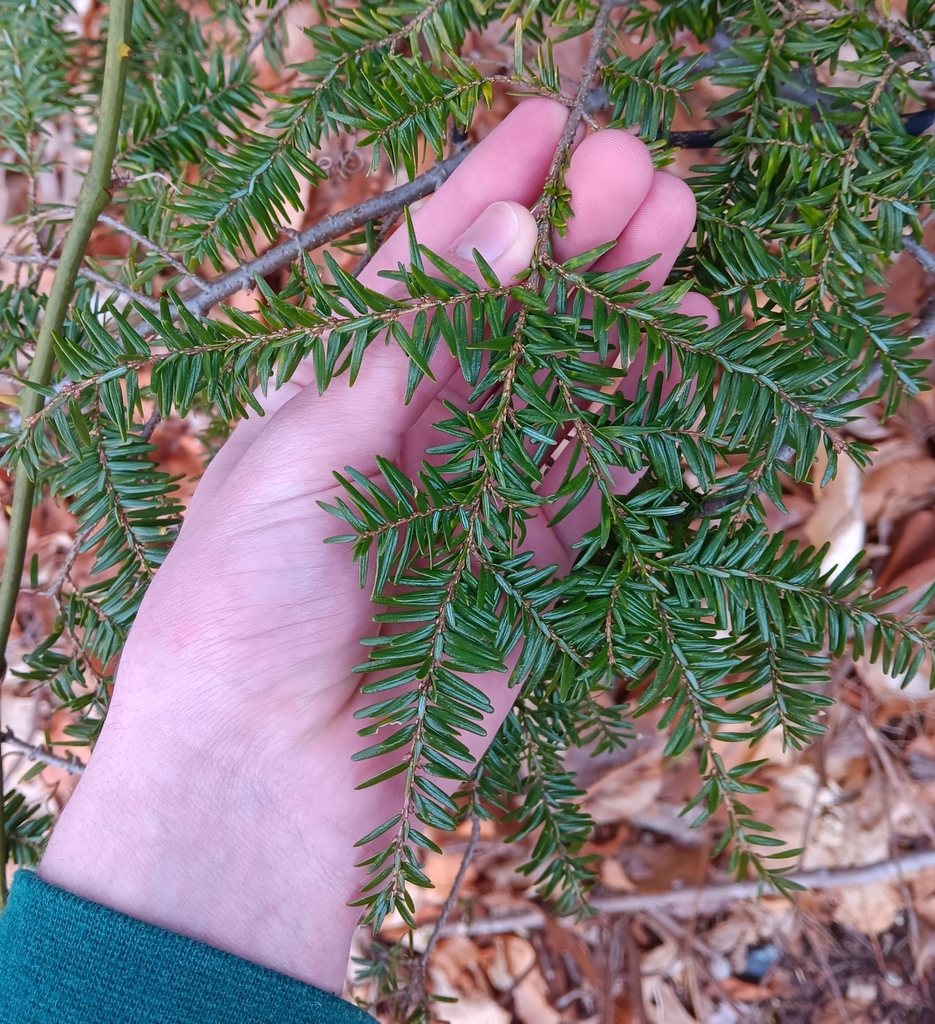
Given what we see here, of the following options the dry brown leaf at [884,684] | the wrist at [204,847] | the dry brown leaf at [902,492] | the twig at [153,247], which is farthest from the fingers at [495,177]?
the dry brown leaf at [884,684]

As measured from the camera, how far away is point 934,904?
2.36 m

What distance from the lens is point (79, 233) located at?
1324 millimetres

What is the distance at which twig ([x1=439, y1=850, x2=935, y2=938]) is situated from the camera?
2.28 meters

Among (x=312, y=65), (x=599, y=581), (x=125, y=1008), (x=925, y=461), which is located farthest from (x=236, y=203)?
(x=925, y=461)

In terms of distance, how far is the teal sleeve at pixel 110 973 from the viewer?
1205 mm

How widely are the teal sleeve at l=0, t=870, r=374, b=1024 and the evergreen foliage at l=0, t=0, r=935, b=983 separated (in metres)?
0.35

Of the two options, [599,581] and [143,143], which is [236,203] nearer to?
[143,143]

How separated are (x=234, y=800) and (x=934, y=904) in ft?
7.60

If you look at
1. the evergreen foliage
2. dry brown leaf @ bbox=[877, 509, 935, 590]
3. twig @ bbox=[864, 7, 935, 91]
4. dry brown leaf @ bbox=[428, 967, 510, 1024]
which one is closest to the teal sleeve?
the evergreen foliage

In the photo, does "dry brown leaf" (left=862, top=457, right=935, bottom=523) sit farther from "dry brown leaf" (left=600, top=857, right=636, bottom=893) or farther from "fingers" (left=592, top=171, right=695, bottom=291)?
"fingers" (left=592, top=171, right=695, bottom=291)

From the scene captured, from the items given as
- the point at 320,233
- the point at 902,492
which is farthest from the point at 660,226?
the point at 902,492

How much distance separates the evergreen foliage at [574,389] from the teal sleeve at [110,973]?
346 millimetres

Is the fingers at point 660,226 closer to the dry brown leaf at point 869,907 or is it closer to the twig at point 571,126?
the twig at point 571,126

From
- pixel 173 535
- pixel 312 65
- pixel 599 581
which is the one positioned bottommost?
pixel 173 535
